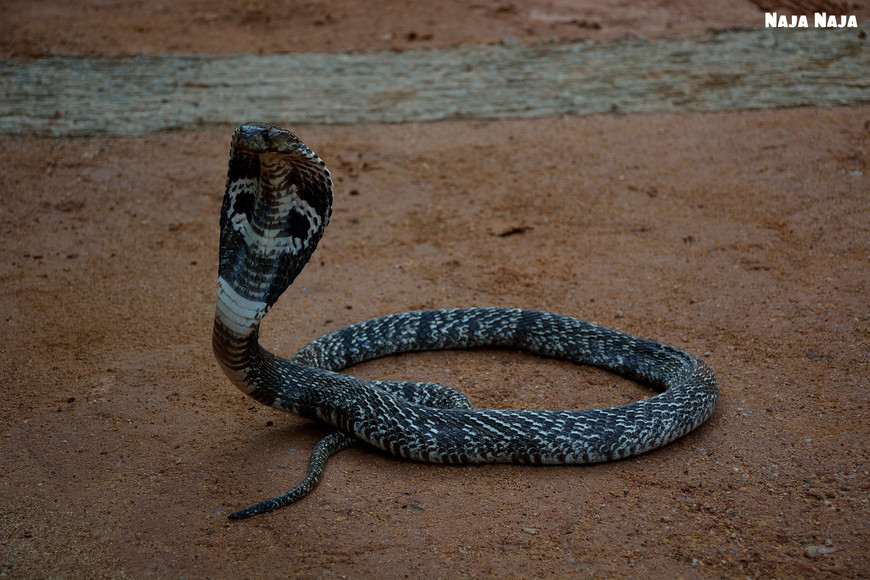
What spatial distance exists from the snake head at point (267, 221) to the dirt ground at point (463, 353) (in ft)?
4.03

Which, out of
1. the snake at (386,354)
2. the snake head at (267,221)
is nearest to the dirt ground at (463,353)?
the snake at (386,354)

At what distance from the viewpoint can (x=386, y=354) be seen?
248 inches

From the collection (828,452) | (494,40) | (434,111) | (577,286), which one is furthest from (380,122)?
(828,452)

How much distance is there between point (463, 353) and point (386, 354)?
0.63 meters

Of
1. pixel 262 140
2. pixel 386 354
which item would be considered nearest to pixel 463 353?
pixel 386 354

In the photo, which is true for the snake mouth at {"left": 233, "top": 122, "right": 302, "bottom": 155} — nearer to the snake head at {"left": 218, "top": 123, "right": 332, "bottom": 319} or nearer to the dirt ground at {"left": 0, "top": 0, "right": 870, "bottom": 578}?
the snake head at {"left": 218, "top": 123, "right": 332, "bottom": 319}

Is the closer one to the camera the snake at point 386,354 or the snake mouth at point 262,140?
the snake mouth at point 262,140

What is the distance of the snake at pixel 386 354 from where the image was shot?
4.09 meters

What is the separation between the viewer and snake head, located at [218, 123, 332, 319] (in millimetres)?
4043

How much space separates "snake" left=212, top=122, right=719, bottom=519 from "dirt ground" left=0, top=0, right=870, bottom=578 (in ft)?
0.44

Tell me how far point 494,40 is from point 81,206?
7.60 meters

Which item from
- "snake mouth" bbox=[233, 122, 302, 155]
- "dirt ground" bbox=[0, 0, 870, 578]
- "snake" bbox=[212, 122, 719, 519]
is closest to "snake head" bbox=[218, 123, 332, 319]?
"snake" bbox=[212, 122, 719, 519]

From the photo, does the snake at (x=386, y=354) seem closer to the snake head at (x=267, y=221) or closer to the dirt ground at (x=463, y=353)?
the snake head at (x=267, y=221)

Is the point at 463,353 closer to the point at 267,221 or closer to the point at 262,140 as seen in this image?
the point at 267,221
